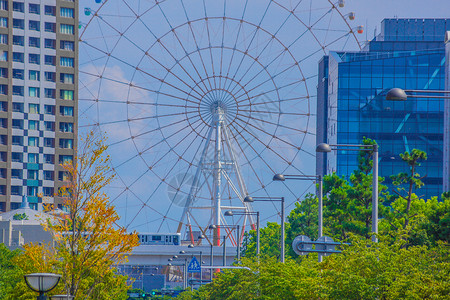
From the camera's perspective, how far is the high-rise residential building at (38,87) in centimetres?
16825

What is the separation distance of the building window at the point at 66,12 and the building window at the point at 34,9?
13.4 feet

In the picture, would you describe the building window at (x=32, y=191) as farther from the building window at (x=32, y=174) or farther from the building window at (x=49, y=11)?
the building window at (x=49, y=11)

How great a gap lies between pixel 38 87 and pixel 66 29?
12050 millimetres

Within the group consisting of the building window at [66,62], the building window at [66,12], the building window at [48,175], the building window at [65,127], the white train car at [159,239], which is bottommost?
the white train car at [159,239]

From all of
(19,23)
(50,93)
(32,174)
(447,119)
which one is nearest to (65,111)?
(50,93)

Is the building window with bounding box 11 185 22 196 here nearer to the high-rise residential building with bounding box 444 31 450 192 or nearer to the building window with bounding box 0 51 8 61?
the building window with bounding box 0 51 8 61

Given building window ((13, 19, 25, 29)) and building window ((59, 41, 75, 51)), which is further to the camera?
building window ((59, 41, 75, 51))

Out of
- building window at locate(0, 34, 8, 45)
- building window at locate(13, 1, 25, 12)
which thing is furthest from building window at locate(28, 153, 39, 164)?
building window at locate(13, 1, 25, 12)

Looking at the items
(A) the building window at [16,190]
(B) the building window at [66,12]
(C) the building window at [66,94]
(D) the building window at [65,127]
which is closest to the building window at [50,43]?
(B) the building window at [66,12]

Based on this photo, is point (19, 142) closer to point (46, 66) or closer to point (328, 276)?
point (46, 66)

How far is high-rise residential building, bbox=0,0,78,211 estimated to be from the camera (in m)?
168

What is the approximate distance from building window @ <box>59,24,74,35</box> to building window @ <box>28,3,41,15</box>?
4925mm

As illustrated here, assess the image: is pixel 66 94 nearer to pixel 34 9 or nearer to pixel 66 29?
pixel 66 29

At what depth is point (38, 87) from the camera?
17112cm
